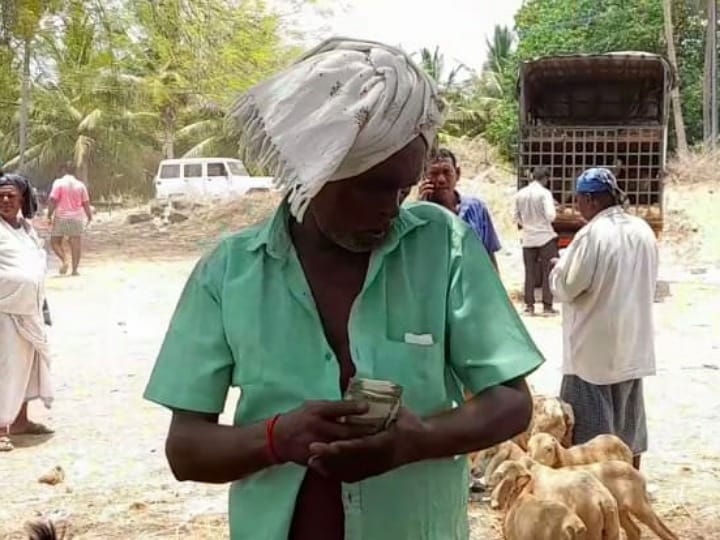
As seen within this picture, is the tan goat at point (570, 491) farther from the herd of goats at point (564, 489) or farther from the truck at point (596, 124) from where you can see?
the truck at point (596, 124)

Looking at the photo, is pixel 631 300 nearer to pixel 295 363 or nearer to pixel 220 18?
pixel 295 363

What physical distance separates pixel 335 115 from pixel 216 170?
23.8 m

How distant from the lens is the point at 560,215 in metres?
12.1

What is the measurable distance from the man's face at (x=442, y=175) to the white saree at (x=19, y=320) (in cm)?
252

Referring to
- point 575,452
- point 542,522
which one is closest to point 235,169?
point 575,452

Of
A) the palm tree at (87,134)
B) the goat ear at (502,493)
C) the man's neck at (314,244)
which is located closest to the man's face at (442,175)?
the goat ear at (502,493)

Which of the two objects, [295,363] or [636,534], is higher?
[295,363]

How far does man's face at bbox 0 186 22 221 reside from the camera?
6344 mm

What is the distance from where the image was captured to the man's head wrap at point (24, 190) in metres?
6.35

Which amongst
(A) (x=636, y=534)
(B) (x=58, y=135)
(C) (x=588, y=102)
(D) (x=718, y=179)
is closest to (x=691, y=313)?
(C) (x=588, y=102)

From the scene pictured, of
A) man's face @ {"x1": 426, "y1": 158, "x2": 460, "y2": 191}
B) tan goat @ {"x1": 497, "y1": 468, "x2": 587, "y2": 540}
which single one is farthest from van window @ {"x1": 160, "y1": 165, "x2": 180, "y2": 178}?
tan goat @ {"x1": 497, "y1": 468, "x2": 587, "y2": 540}

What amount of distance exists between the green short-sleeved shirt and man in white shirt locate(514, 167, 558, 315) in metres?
9.58

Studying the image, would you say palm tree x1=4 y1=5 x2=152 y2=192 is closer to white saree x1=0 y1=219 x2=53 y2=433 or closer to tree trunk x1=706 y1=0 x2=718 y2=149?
tree trunk x1=706 y1=0 x2=718 y2=149

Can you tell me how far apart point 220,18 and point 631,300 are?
19.7 feet
